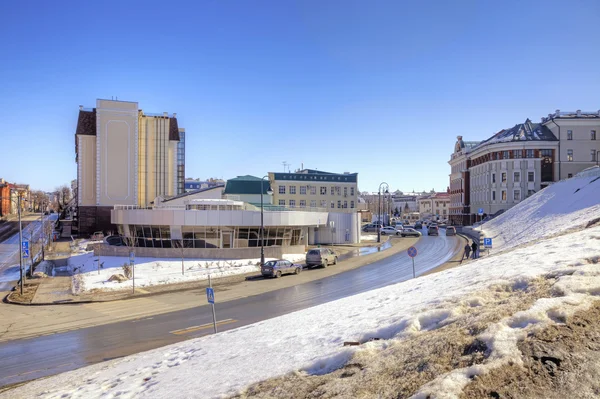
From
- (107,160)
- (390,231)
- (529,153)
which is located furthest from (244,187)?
(529,153)

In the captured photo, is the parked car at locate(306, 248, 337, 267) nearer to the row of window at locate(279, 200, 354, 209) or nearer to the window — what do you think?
the row of window at locate(279, 200, 354, 209)

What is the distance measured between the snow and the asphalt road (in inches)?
81.6

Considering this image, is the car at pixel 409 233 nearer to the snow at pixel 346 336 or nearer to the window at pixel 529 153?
the window at pixel 529 153

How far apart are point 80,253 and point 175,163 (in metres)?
27.1

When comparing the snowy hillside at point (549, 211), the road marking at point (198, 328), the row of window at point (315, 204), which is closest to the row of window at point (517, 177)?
the snowy hillside at point (549, 211)

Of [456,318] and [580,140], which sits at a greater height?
[580,140]

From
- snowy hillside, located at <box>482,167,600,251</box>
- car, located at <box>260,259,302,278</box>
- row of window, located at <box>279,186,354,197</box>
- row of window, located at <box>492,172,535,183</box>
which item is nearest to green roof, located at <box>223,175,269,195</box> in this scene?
row of window, located at <box>279,186,354,197</box>

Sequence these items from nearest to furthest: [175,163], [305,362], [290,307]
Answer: [305,362] → [290,307] → [175,163]

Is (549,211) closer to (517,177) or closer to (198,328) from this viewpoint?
(517,177)

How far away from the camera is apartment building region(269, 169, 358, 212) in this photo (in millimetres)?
71750

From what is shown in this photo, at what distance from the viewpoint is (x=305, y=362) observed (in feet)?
27.0

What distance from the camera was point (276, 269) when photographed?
102 ft

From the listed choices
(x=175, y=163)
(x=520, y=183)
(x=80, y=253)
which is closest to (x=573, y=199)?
(x=520, y=183)

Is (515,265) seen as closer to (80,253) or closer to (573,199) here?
(573,199)
